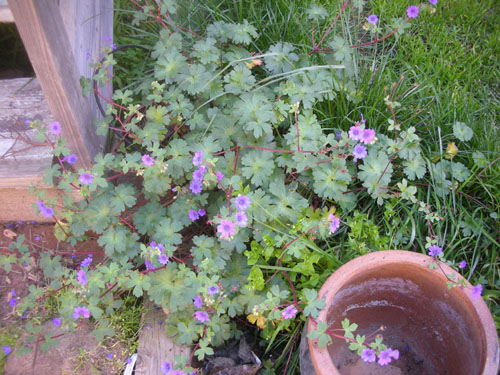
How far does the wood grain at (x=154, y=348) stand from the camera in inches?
72.9

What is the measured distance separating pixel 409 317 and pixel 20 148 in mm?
2003

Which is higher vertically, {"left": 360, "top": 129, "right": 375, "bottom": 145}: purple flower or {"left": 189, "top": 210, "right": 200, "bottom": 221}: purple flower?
{"left": 360, "top": 129, "right": 375, "bottom": 145}: purple flower

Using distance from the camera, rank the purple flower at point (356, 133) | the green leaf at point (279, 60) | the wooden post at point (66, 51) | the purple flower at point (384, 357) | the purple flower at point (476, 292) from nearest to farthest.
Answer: the purple flower at point (384, 357) → the purple flower at point (476, 292) → the wooden post at point (66, 51) → the purple flower at point (356, 133) → the green leaf at point (279, 60)

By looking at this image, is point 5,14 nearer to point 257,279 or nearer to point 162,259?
point 162,259

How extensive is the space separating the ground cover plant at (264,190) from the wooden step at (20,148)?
0.45 ft

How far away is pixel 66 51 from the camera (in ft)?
5.65

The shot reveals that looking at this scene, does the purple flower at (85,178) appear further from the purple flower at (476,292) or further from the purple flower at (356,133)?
the purple flower at (476,292)

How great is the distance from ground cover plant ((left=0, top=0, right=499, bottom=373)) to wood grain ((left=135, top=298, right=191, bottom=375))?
138 millimetres

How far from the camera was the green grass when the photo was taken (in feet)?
6.44

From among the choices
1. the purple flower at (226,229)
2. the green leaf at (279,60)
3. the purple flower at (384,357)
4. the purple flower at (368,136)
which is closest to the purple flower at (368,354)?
the purple flower at (384,357)

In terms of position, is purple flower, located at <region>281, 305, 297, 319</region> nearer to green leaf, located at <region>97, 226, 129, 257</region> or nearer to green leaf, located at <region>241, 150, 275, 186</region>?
green leaf, located at <region>241, 150, 275, 186</region>

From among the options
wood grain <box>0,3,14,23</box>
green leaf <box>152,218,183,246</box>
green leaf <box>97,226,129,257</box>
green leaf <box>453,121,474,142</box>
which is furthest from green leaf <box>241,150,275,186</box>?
wood grain <box>0,3,14,23</box>

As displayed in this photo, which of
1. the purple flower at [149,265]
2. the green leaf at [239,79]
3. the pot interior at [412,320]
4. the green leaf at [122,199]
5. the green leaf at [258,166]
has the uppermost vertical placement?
the green leaf at [239,79]

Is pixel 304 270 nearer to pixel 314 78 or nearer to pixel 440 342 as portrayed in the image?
pixel 440 342
